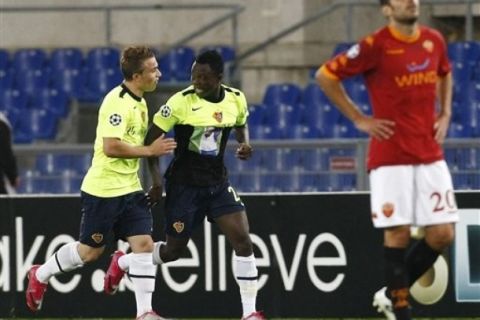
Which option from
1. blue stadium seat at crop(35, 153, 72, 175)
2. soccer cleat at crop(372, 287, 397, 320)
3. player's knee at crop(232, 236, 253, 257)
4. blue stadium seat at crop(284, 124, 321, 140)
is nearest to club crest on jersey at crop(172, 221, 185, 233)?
player's knee at crop(232, 236, 253, 257)

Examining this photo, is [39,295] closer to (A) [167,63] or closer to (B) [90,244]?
(B) [90,244]

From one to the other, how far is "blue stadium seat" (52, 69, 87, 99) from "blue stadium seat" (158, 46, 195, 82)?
3.73 ft

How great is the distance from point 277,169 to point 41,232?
2.59 meters

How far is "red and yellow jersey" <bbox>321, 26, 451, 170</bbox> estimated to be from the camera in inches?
369

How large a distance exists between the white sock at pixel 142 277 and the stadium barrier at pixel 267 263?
64.5 inches

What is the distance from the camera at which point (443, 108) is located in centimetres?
970

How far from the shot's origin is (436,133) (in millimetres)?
9547

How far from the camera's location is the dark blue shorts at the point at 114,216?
442 inches

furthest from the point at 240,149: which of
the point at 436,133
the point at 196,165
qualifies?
the point at 436,133

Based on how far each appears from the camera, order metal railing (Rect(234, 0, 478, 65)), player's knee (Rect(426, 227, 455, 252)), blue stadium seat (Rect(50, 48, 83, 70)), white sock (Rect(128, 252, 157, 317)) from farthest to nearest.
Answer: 1. blue stadium seat (Rect(50, 48, 83, 70))
2. metal railing (Rect(234, 0, 478, 65))
3. white sock (Rect(128, 252, 157, 317))
4. player's knee (Rect(426, 227, 455, 252))

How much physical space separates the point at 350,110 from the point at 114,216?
243 centimetres

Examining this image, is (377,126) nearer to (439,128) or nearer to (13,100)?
(439,128)

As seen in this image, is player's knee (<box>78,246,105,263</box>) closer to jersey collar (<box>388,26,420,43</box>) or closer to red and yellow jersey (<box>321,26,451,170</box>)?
red and yellow jersey (<box>321,26,451,170</box>)

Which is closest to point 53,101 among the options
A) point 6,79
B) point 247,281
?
point 6,79
